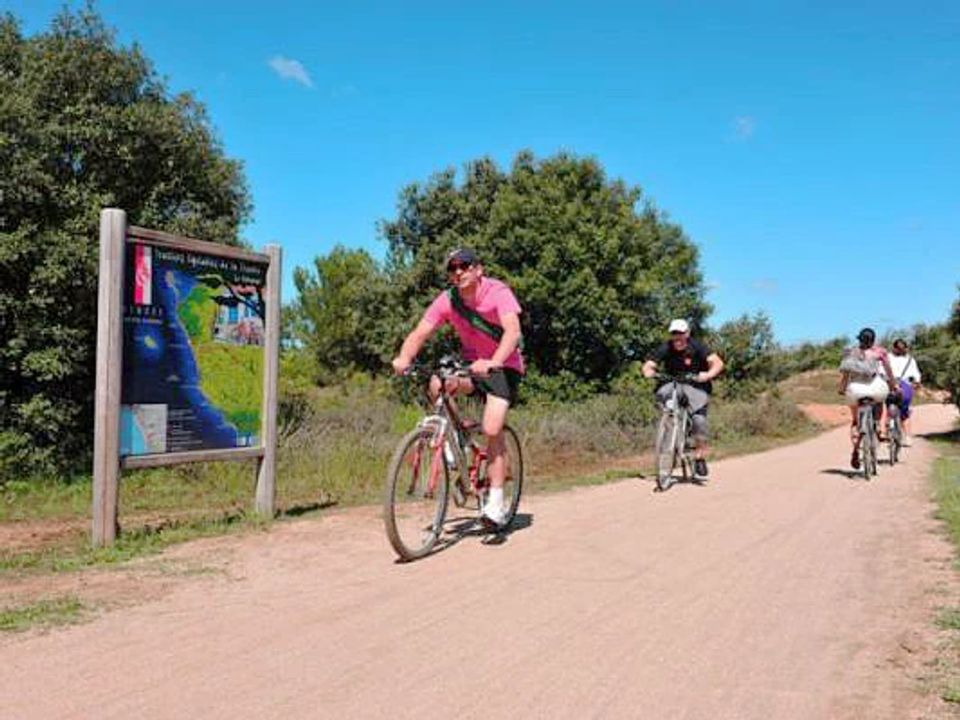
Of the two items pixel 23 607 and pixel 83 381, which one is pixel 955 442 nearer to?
pixel 83 381

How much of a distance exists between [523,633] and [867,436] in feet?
29.1

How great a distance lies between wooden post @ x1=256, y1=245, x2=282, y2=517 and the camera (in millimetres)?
8422

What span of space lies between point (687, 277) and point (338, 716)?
34503 millimetres

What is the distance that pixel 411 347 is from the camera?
6.73 metres

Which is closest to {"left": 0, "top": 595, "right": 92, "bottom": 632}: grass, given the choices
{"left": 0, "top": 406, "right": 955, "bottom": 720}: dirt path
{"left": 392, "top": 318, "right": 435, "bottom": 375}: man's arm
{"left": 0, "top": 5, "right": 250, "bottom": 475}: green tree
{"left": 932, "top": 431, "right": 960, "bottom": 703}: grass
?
{"left": 0, "top": 406, "right": 955, "bottom": 720}: dirt path

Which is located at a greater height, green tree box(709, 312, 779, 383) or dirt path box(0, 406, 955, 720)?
green tree box(709, 312, 779, 383)

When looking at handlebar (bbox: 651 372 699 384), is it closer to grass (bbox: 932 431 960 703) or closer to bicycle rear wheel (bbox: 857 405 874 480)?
bicycle rear wheel (bbox: 857 405 874 480)

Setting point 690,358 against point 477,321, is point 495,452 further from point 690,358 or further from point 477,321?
point 690,358

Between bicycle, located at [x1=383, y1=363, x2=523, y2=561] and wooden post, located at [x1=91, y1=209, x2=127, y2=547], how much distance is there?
7.35 ft

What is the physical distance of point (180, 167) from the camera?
17.4 metres

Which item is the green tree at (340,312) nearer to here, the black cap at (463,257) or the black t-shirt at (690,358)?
the black t-shirt at (690,358)

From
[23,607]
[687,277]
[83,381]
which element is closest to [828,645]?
[23,607]

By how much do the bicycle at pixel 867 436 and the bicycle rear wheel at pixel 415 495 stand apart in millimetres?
7338

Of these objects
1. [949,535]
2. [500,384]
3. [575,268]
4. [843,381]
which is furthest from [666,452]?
[575,268]
